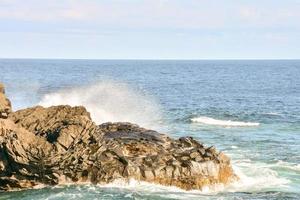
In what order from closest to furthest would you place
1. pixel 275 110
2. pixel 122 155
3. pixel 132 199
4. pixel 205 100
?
pixel 132 199 → pixel 122 155 → pixel 275 110 → pixel 205 100

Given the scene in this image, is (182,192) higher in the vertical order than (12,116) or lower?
lower

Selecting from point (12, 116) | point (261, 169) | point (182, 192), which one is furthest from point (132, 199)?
point (261, 169)

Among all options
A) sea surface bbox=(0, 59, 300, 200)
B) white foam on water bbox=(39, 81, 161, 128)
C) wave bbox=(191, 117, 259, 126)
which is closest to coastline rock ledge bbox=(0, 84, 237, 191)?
sea surface bbox=(0, 59, 300, 200)

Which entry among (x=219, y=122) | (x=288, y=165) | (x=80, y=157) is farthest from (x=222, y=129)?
(x=80, y=157)

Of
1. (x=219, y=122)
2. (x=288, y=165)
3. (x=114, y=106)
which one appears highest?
(x=288, y=165)

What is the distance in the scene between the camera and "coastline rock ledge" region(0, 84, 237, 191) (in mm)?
33812

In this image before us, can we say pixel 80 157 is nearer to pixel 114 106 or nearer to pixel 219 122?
pixel 219 122

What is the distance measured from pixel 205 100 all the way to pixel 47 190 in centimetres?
7115

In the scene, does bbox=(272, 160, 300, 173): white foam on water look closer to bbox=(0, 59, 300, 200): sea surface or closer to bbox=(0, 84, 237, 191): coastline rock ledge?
bbox=(0, 59, 300, 200): sea surface

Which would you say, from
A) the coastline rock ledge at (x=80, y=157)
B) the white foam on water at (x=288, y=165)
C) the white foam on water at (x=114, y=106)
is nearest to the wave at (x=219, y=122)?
the white foam on water at (x=114, y=106)

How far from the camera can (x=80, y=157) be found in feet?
112

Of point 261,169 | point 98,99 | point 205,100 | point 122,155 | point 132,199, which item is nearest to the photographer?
point 132,199

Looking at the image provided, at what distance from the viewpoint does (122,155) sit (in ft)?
116

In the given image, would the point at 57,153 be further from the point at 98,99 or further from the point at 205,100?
the point at 205,100
